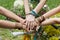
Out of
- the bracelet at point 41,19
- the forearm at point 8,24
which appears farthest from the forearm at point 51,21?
the forearm at point 8,24

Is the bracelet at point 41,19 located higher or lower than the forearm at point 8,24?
higher

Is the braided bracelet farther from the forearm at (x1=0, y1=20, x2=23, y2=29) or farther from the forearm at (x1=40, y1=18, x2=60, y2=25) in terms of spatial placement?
the forearm at (x1=0, y1=20, x2=23, y2=29)

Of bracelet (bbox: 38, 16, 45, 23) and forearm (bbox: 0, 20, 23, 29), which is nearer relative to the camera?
forearm (bbox: 0, 20, 23, 29)

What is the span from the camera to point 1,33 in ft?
8.08

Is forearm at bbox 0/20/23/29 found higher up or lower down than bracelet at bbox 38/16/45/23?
lower down

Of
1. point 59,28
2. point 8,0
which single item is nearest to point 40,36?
point 59,28

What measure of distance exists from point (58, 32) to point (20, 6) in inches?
105

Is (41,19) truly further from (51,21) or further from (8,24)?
(8,24)

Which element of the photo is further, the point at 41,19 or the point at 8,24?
the point at 41,19

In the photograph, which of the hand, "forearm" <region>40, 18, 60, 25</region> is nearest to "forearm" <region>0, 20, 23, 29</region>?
the hand

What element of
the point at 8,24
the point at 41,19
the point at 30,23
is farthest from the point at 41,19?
the point at 8,24

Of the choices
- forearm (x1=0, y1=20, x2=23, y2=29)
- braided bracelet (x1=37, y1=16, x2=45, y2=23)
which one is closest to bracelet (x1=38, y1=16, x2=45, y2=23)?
braided bracelet (x1=37, y1=16, x2=45, y2=23)

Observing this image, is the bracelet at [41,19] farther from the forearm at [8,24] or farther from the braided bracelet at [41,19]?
the forearm at [8,24]

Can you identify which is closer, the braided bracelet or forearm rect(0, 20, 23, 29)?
forearm rect(0, 20, 23, 29)
